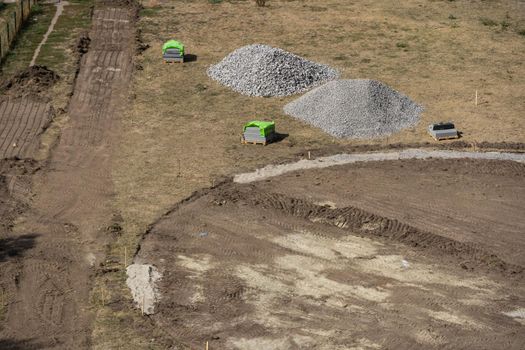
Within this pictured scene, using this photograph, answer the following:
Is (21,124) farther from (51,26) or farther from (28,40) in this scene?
(51,26)

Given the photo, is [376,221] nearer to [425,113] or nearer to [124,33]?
[425,113]

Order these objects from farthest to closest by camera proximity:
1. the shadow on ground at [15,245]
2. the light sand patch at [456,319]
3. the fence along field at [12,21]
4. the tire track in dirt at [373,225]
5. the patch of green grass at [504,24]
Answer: the patch of green grass at [504,24], the fence along field at [12,21], the shadow on ground at [15,245], the tire track in dirt at [373,225], the light sand patch at [456,319]

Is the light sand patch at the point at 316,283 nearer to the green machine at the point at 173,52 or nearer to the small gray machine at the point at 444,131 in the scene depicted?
the small gray machine at the point at 444,131

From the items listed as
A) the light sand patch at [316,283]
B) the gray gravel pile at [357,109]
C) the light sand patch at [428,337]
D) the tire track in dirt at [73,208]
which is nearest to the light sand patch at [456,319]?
the light sand patch at [428,337]

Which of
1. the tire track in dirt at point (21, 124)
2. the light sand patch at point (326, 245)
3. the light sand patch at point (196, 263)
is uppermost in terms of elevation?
the light sand patch at point (326, 245)

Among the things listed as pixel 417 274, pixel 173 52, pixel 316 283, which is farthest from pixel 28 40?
pixel 417 274
